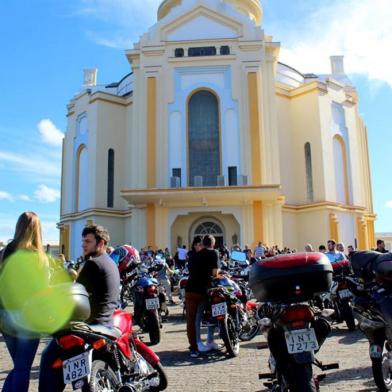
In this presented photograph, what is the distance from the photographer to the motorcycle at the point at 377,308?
157 inches

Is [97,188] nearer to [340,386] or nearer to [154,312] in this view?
[154,312]

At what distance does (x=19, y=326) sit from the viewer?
3566mm

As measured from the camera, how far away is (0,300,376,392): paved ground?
4805 mm

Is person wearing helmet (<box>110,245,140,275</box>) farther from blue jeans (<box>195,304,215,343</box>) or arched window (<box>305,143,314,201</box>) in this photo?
arched window (<box>305,143,314,201</box>)

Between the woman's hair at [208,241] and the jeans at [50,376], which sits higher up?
the woman's hair at [208,241]

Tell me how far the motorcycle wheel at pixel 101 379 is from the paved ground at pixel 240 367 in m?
1.44

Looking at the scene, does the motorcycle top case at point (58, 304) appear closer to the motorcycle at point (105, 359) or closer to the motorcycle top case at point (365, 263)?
the motorcycle at point (105, 359)

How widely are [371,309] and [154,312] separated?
3.76 metres

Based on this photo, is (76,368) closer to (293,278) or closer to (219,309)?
(293,278)

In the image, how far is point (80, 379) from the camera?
10.2 feet

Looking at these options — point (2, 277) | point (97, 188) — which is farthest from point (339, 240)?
point (2, 277)

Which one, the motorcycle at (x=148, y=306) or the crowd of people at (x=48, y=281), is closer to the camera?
the crowd of people at (x=48, y=281)

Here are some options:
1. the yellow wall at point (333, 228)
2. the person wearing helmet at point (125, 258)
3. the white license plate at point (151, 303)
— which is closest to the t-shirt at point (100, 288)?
the white license plate at point (151, 303)

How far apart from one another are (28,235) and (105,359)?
1191 mm
